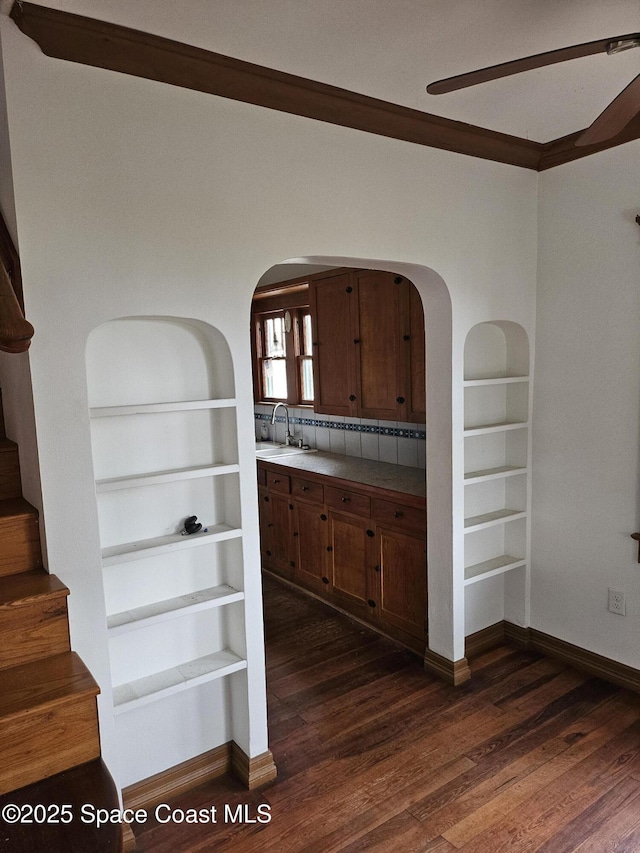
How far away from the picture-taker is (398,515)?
3.46m

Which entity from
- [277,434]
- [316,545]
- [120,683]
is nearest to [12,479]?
[120,683]

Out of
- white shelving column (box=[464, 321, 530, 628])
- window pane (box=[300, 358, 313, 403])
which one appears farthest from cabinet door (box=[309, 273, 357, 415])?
white shelving column (box=[464, 321, 530, 628])

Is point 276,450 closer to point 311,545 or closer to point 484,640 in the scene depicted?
point 311,545

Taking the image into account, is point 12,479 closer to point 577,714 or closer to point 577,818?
point 577,818

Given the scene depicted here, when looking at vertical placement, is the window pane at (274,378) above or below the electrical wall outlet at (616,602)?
above

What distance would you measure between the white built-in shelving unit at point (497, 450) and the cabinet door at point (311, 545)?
1095mm

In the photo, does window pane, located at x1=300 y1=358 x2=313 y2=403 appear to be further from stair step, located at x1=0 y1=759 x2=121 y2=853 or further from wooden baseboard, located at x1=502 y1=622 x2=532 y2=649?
stair step, located at x1=0 y1=759 x2=121 y2=853

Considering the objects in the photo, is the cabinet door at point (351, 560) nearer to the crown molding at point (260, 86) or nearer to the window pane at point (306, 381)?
the window pane at point (306, 381)

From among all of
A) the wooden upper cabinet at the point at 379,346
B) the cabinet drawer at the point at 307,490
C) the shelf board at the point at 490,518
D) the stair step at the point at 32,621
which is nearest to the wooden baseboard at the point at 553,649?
the shelf board at the point at 490,518

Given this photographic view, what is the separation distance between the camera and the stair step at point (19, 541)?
2008mm

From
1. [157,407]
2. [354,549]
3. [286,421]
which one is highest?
[157,407]

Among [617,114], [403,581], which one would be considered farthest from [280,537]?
[617,114]

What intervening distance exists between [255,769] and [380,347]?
2.47m

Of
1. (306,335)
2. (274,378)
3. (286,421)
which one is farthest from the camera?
(274,378)
